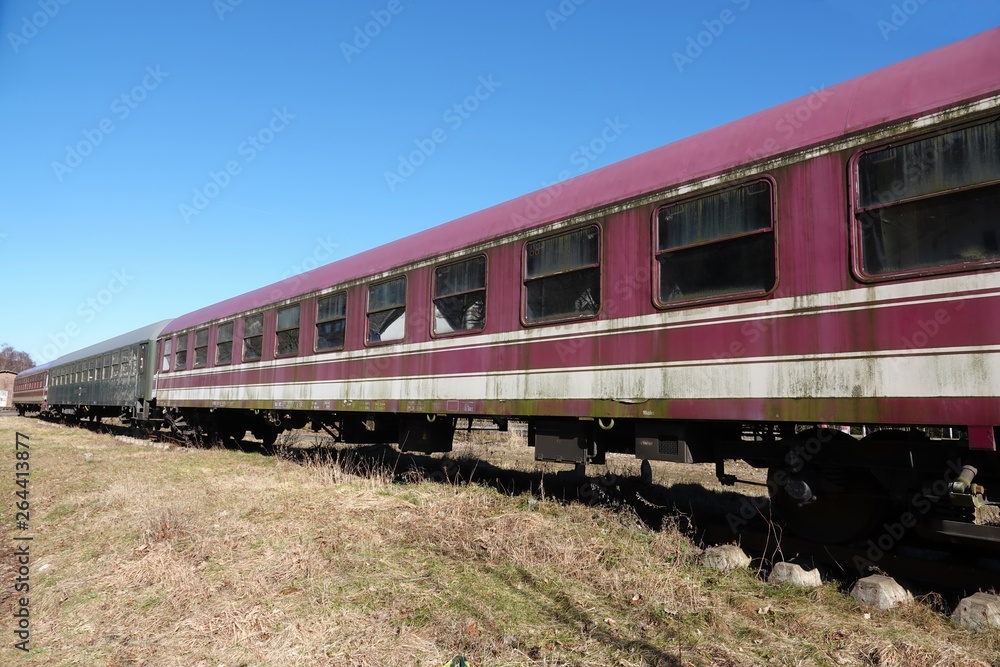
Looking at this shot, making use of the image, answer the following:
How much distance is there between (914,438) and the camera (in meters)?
4.45

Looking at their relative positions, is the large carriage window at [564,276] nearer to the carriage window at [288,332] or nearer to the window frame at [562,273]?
the window frame at [562,273]

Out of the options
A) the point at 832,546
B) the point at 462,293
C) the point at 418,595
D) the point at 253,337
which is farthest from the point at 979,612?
the point at 253,337

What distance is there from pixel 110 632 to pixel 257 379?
8.70 m

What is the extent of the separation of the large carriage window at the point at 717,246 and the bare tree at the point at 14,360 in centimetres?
14460

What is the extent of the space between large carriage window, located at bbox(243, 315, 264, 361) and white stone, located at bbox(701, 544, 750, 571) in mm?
9863

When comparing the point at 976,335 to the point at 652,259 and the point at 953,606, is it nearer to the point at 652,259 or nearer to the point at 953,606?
the point at 953,606

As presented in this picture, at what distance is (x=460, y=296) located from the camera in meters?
7.83

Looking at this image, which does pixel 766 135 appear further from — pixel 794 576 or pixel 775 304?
pixel 794 576

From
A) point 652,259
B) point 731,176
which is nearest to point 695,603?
point 652,259

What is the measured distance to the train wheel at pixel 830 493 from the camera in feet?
15.9

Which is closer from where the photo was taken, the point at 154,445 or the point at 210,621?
the point at 210,621

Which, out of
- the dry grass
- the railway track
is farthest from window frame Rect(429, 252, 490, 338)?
the railway track

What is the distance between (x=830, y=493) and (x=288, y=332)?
942 centimetres

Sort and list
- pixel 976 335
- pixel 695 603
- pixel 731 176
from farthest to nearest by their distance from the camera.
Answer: pixel 731 176
pixel 695 603
pixel 976 335
